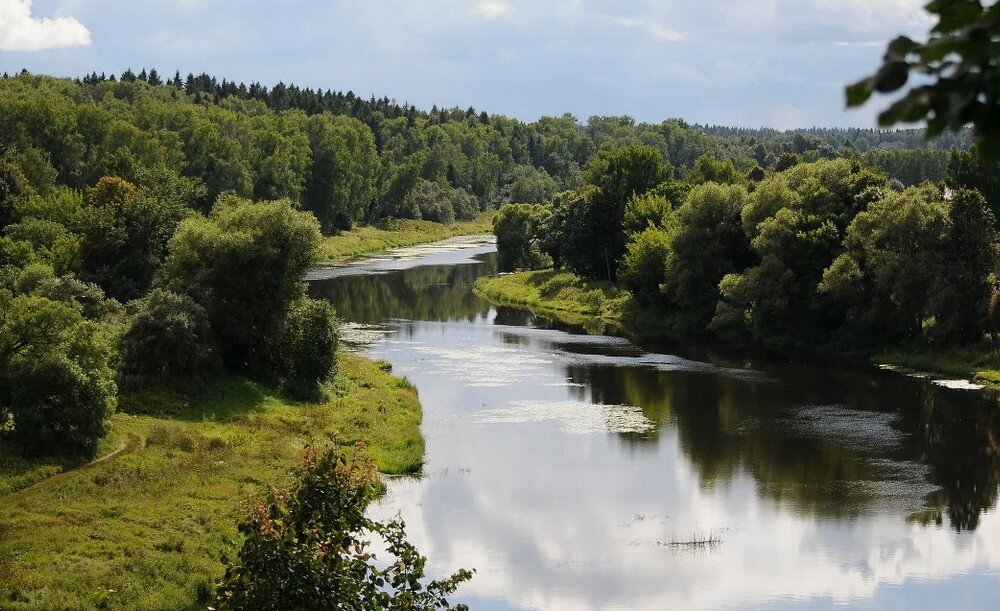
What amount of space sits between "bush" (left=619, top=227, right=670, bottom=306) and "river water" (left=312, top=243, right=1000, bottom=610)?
1620cm

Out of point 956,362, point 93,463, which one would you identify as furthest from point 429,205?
point 93,463

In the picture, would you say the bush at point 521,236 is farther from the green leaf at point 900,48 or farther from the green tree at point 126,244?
the green leaf at point 900,48

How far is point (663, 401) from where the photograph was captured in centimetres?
5378

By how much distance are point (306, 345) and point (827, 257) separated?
34.5m

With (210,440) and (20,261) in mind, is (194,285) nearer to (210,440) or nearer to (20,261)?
(210,440)

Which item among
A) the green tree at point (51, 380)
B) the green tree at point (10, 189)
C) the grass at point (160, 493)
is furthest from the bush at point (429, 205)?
the green tree at point (51, 380)

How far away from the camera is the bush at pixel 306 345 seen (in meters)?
50.2

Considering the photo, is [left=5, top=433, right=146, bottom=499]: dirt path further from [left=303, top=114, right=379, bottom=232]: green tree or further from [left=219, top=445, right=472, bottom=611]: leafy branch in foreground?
[left=303, top=114, right=379, bottom=232]: green tree

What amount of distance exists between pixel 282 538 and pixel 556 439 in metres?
33.1

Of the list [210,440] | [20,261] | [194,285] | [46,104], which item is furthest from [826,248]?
[46,104]

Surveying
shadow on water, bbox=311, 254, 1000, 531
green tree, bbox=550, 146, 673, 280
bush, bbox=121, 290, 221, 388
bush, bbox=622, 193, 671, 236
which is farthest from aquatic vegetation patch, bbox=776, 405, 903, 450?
green tree, bbox=550, 146, 673, 280

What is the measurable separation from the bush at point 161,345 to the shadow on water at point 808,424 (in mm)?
17825

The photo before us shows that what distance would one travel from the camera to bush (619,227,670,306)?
8238cm

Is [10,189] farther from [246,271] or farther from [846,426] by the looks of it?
[846,426]
